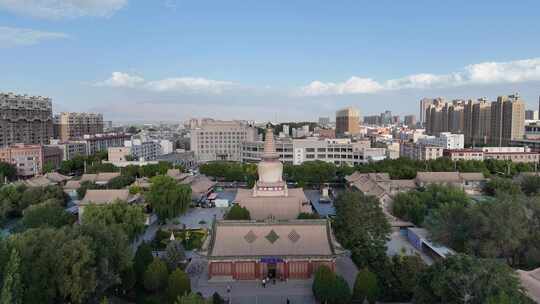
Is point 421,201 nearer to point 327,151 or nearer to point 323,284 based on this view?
point 323,284

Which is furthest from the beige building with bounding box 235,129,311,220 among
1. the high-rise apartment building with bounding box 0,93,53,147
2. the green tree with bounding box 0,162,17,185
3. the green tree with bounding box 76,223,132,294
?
the high-rise apartment building with bounding box 0,93,53,147

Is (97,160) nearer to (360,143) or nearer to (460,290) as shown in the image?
(360,143)

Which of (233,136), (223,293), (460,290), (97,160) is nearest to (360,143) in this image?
(233,136)

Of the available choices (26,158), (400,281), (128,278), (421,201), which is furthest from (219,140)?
(400,281)

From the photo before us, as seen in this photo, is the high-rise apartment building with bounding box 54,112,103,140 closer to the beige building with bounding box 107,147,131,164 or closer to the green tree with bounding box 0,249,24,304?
the beige building with bounding box 107,147,131,164

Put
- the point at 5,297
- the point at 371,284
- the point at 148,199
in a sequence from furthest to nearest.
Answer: the point at 148,199
the point at 371,284
the point at 5,297

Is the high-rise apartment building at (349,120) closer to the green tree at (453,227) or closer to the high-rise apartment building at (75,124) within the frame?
the high-rise apartment building at (75,124)
